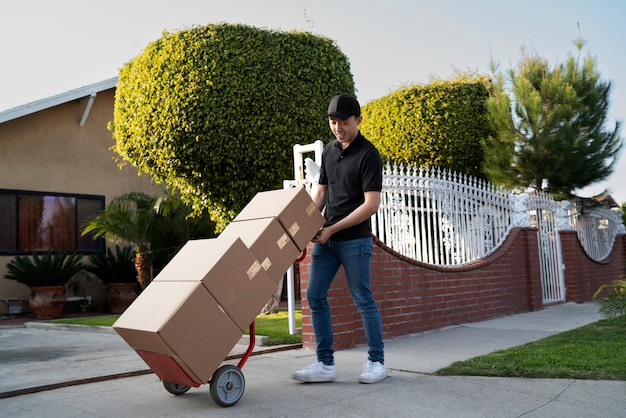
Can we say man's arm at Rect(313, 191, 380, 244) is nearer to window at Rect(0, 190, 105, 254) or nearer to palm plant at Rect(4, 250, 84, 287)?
palm plant at Rect(4, 250, 84, 287)

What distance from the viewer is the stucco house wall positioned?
11.9m

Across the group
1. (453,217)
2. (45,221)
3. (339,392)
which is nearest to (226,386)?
(339,392)

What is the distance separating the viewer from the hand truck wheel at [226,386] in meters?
3.27

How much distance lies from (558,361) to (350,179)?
203cm

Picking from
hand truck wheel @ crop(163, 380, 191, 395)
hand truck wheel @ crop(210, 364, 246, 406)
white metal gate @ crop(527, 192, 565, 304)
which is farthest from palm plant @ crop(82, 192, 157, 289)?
hand truck wheel @ crop(210, 364, 246, 406)

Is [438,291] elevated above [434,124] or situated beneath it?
situated beneath

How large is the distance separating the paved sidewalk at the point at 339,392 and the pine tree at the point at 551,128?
5720mm

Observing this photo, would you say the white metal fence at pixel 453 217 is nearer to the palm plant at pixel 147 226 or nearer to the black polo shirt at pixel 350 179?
the black polo shirt at pixel 350 179

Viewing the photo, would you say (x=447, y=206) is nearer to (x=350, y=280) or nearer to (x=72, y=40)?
(x=350, y=280)

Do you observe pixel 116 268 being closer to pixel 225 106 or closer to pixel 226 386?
pixel 225 106

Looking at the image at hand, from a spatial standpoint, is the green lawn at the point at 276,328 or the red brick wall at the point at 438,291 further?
the green lawn at the point at 276,328

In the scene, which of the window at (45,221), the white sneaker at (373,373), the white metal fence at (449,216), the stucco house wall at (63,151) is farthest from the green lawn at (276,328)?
the stucco house wall at (63,151)

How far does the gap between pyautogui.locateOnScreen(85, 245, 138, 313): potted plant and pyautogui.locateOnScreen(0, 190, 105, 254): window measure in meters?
1.06

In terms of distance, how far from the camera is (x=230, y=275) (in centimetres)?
326
